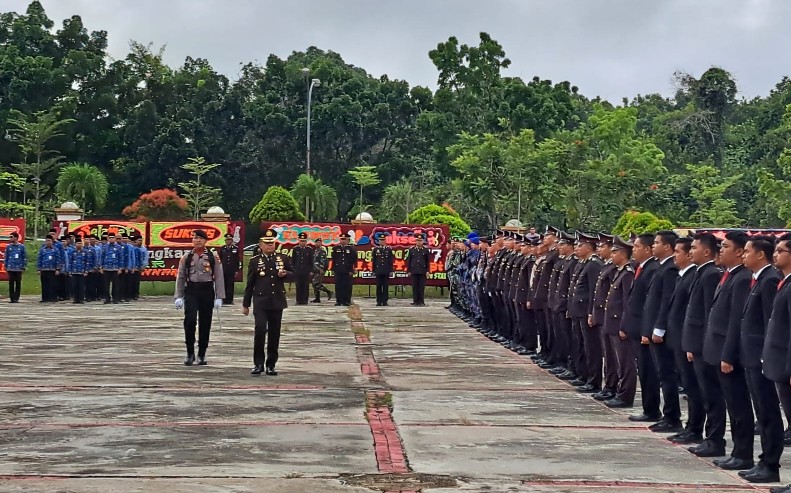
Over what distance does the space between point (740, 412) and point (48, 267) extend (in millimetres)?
25669

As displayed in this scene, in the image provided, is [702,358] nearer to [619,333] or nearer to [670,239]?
[670,239]

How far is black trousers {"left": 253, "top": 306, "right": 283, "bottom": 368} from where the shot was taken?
16.2 meters

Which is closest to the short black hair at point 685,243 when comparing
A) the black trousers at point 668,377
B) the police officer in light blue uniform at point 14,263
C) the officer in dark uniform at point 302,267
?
the black trousers at point 668,377

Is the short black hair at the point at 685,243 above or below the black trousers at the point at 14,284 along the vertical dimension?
above

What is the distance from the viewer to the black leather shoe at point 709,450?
35.1 feet

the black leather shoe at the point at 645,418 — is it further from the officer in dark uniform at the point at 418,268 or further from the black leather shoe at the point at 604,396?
the officer in dark uniform at the point at 418,268

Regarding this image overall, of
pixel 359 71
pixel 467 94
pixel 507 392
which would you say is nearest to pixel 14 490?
pixel 507 392

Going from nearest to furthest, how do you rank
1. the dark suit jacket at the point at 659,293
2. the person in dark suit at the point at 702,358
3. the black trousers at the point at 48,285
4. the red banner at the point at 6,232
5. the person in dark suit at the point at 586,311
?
1. the person in dark suit at the point at 702,358
2. the dark suit jacket at the point at 659,293
3. the person in dark suit at the point at 586,311
4. the black trousers at the point at 48,285
5. the red banner at the point at 6,232

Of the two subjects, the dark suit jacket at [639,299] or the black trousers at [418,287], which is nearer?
the dark suit jacket at [639,299]

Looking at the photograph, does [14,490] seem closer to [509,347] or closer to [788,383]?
[788,383]

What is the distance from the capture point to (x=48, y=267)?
32.8m

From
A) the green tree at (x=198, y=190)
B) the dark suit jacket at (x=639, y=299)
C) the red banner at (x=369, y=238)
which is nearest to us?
the dark suit jacket at (x=639, y=299)

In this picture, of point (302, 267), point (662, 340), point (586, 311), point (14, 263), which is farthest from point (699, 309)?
point (14, 263)

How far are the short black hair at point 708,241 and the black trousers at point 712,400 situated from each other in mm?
1044
